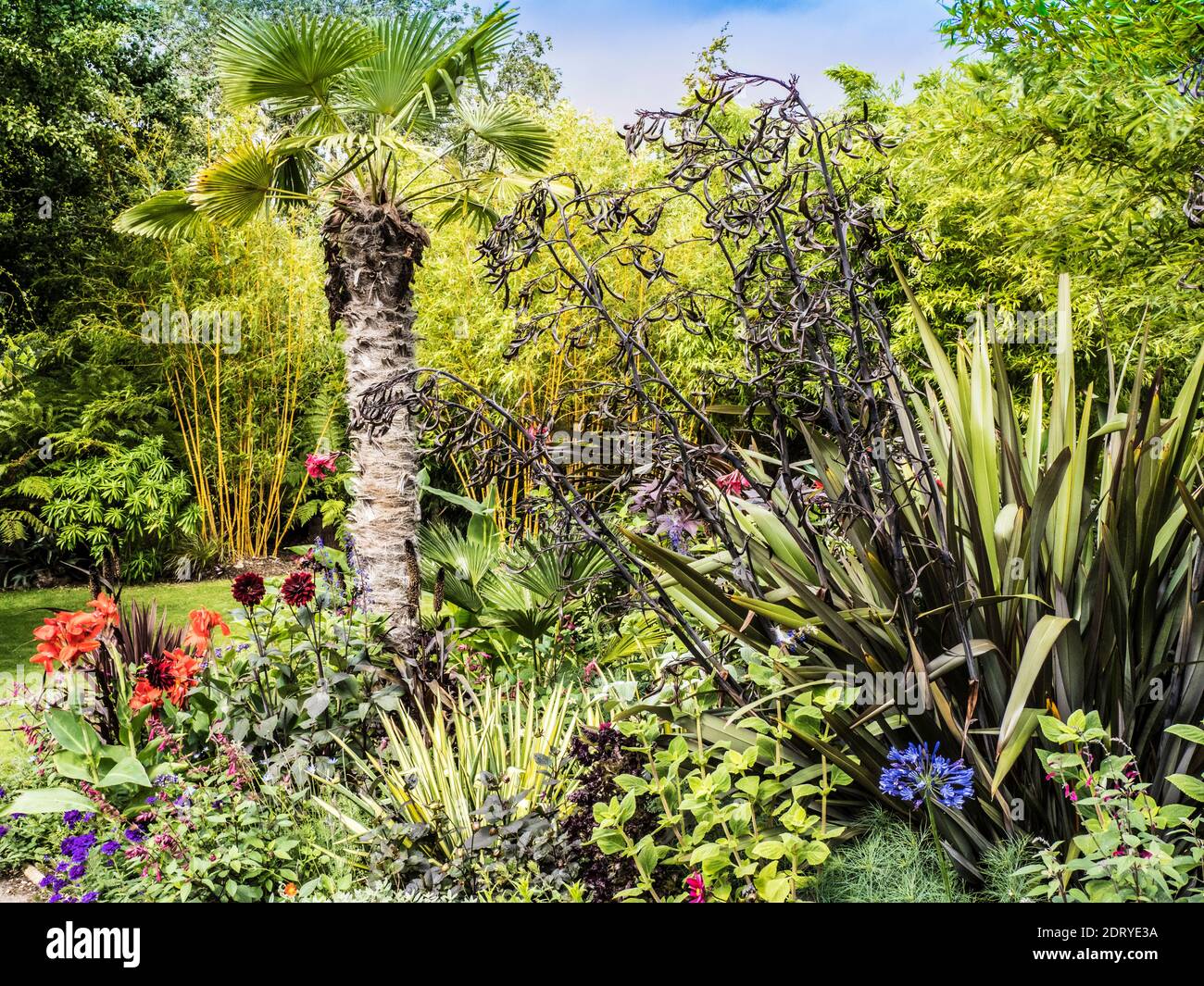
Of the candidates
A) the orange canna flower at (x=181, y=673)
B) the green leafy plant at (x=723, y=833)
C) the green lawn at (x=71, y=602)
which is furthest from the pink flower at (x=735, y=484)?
the green lawn at (x=71, y=602)

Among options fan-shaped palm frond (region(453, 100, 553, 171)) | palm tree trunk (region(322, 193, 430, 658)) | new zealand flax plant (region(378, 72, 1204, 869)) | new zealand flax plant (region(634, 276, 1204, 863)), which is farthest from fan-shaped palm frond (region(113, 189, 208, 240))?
new zealand flax plant (region(634, 276, 1204, 863))

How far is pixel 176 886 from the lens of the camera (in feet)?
6.12

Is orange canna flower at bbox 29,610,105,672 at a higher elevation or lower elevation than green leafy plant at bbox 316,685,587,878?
higher

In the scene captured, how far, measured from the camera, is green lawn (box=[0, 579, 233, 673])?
568cm

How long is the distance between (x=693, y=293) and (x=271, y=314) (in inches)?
272

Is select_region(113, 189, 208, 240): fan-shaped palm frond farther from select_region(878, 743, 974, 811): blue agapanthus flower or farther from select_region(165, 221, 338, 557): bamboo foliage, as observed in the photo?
select_region(878, 743, 974, 811): blue agapanthus flower

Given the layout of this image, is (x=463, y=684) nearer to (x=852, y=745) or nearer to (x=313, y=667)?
(x=313, y=667)

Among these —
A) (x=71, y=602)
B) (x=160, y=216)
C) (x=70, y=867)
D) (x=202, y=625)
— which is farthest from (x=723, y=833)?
(x=71, y=602)

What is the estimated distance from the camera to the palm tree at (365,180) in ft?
13.1

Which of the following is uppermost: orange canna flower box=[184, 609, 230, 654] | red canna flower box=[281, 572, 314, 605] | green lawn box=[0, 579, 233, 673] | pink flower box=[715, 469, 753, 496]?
Result: pink flower box=[715, 469, 753, 496]

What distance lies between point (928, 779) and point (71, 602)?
23.1 feet

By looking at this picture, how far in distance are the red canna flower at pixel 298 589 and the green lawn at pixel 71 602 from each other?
12.0 feet

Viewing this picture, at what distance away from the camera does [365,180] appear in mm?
4234

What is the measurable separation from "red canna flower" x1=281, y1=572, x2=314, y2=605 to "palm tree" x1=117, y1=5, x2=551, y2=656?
124cm
